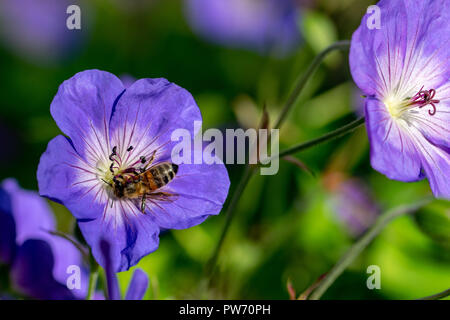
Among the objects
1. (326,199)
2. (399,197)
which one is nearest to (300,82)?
(326,199)

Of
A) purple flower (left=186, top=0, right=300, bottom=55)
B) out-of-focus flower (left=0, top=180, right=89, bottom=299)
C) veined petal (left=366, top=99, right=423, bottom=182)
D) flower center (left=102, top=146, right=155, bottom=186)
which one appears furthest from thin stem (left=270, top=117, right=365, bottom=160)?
purple flower (left=186, top=0, right=300, bottom=55)

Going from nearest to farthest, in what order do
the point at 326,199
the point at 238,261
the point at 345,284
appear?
the point at 345,284, the point at 238,261, the point at 326,199

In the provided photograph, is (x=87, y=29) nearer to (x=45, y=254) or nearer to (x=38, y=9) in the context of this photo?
(x=38, y=9)

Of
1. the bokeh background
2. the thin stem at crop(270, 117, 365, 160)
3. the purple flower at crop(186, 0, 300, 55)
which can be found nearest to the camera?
the thin stem at crop(270, 117, 365, 160)

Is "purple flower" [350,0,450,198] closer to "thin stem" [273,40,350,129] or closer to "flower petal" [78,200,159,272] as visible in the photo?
"thin stem" [273,40,350,129]

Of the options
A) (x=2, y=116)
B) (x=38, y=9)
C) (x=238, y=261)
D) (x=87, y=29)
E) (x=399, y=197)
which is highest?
(x=38, y=9)

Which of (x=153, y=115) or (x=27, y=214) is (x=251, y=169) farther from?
(x=27, y=214)
